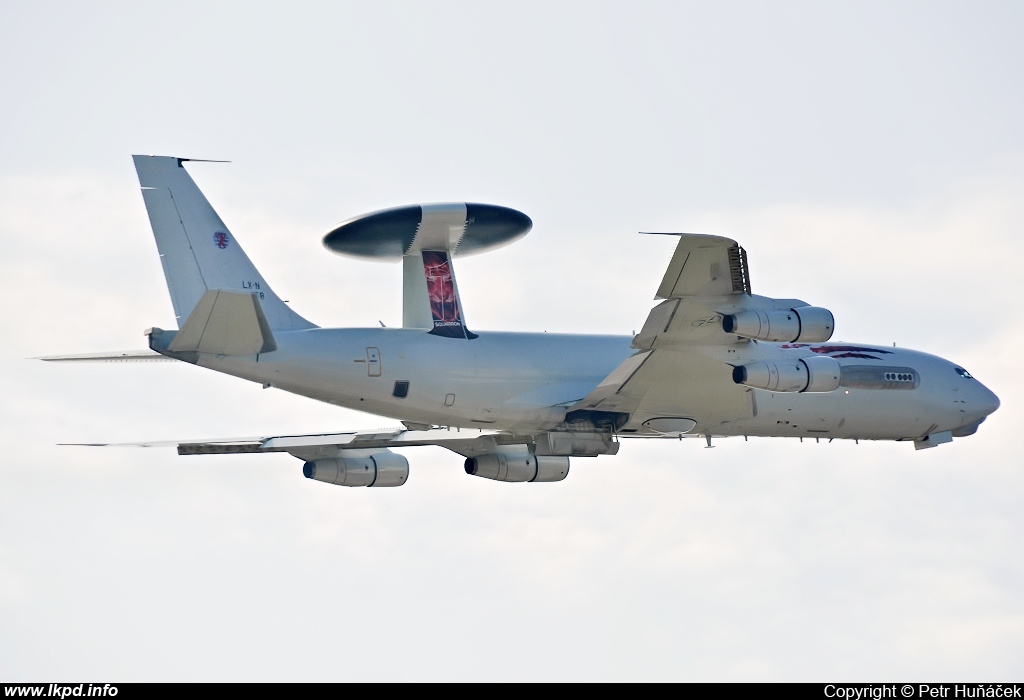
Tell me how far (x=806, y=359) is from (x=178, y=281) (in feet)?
40.7

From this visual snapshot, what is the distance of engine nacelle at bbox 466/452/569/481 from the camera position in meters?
33.9

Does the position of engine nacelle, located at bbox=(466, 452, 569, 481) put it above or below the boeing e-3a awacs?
below

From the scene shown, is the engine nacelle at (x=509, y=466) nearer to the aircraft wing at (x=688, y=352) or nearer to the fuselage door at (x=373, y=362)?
the aircraft wing at (x=688, y=352)

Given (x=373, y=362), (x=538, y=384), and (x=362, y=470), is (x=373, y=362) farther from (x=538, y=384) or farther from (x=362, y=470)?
(x=362, y=470)

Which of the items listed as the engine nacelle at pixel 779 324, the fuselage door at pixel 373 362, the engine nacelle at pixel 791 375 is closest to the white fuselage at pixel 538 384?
the fuselage door at pixel 373 362

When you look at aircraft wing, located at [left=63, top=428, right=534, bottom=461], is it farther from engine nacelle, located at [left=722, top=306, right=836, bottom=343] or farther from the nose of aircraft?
the nose of aircraft

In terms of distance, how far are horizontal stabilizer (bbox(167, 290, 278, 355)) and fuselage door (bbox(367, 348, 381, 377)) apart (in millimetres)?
2425

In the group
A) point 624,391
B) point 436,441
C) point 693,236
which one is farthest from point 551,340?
point 693,236

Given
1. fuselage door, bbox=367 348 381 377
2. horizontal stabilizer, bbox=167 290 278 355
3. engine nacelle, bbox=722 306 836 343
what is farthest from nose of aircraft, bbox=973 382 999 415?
horizontal stabilizer, bbox=167 290 278 355

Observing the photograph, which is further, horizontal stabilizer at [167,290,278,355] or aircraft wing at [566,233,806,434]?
aircraft wing at [566,233,806,434]

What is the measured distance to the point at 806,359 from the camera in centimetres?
2825

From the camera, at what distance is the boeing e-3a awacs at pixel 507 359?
2567 centimetres

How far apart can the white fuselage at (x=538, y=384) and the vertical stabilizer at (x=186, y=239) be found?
4.55 feet
